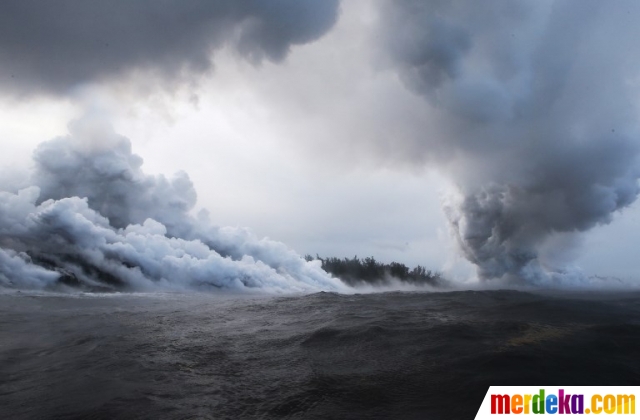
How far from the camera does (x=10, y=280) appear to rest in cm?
3281

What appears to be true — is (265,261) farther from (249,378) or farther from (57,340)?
(249,378)

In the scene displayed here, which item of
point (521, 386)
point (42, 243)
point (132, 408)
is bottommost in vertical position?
point (132, 408)

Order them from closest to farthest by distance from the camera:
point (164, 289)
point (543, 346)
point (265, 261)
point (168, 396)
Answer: point (168, 396)
point (543, 346)
point (164, 289)
point (265, 261)

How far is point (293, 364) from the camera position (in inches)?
403

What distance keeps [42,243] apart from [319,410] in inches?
1668

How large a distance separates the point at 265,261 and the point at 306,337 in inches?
1763

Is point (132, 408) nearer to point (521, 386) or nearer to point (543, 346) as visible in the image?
point (521, 386)

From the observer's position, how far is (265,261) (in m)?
57.6

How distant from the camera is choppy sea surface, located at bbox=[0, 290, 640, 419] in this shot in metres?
7.30

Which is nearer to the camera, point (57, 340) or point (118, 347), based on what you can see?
Result: point (118, 347)

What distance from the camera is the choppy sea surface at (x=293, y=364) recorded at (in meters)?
7.30

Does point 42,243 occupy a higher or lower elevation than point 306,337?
higher

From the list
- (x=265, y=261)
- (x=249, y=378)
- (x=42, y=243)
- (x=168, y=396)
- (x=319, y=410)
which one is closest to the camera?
(x=319, y=410)

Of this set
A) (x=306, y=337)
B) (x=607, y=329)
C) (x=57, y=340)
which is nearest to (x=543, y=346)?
(x=607, y=329)
